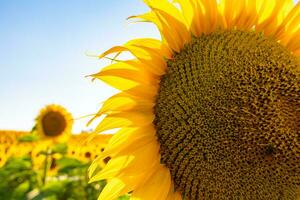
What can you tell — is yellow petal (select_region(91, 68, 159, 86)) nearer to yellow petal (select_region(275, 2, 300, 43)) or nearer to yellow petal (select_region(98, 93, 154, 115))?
yellow petal (select_region(98, 93, 154, 115))

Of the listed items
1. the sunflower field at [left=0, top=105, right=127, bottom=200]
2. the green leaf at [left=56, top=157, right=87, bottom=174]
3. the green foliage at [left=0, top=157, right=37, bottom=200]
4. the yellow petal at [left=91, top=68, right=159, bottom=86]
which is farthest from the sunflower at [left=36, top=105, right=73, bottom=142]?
the yellow petal at [left=91, top=68, right=159, bottom=86]

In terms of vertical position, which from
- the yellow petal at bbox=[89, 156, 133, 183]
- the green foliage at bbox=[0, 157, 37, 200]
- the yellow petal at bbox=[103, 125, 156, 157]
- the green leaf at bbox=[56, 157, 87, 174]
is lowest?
the green foliage at bbox=[0, 157, 37, 200]

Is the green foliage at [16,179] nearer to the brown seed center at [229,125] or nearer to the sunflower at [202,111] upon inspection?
the sunflower at [202,111]

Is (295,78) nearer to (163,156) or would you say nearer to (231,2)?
(231,2)

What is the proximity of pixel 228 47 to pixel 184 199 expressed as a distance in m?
0.89

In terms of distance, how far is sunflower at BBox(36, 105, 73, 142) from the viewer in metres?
10.3

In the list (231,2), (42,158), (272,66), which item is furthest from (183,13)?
(42,158)

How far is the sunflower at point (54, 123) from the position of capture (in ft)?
33.7

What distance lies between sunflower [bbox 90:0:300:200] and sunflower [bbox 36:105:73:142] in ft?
24.2

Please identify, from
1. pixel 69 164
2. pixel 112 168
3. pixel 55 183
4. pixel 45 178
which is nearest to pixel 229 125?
pixel 112 168

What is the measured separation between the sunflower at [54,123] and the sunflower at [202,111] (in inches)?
290

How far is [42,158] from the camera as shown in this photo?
26.5ft

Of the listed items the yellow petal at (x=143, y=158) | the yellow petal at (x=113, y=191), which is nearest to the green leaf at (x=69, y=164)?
the yellow petal at (x=113, y=191)

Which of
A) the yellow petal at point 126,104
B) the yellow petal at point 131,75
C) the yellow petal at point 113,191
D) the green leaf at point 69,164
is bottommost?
the green leaf at point 69,164
